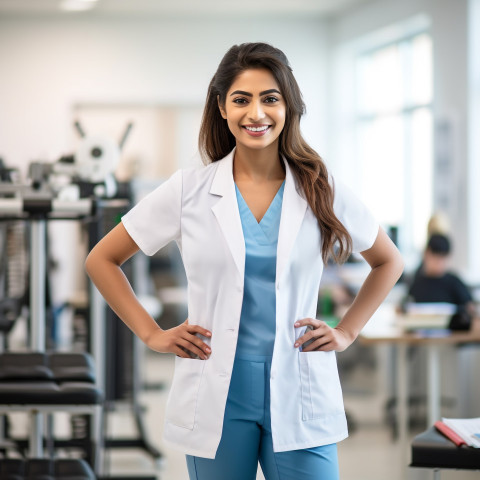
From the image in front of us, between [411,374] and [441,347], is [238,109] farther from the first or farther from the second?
[411,374]

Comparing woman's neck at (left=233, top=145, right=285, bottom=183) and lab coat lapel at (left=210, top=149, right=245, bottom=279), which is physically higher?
woman's neck at (left=233, top=145, right=285, bottom=183)

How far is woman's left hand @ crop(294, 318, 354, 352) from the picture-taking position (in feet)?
5.25

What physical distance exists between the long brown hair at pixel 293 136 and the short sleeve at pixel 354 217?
23 millimetres

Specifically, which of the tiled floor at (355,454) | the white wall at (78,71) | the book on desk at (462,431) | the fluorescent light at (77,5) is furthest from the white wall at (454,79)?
the book on desk at (462,431)

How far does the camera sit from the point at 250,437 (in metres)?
1.59

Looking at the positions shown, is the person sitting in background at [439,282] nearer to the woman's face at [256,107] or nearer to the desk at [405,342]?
the desk at [405,342]

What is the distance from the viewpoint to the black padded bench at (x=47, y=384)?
238 centimetres

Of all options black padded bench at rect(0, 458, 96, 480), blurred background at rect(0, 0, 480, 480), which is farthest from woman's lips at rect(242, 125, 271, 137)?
blurred background at rect(0, 0, 480, 480)

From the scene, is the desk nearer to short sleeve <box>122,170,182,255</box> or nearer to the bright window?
short sleeve <box>122,170,182,255</box>

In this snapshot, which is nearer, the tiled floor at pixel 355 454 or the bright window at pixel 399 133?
the tiled floor at pixel 355 454

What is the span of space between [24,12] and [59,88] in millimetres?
882

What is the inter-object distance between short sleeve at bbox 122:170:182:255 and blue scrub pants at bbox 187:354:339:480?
0.98 ft

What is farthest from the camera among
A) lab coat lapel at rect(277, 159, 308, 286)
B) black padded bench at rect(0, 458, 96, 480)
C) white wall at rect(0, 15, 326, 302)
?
white wall at rect(0, 15, 326, 302)

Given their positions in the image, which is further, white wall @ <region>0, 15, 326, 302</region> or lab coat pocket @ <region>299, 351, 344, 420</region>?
white wall @ <region>0, 15, 326, 302</region>
